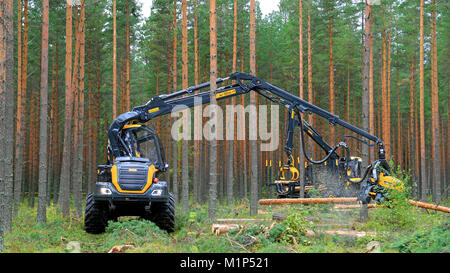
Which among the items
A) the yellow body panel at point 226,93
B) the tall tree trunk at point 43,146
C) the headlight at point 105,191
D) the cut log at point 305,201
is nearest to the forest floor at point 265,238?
the headlight at point 105,191

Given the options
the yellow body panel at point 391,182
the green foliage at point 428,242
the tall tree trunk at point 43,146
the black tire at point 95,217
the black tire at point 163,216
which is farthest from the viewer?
the tall tree trunk at point 43,146

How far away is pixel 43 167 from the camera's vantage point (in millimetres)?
14273

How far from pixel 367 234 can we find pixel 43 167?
10.3 m

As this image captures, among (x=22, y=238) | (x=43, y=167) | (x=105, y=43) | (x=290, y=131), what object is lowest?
(x=22, y=238)

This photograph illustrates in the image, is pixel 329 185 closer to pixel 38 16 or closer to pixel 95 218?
pixel 95 218

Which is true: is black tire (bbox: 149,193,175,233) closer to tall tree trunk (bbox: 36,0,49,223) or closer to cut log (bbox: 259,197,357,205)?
tall tree trunk (bbox: 36,0,49,223)

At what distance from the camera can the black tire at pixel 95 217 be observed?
12148 millimetres

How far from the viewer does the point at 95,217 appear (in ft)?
40.1

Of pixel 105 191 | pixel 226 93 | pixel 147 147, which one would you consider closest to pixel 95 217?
pixel 105 191

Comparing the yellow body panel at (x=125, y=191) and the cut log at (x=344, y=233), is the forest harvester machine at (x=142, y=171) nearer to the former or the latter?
the yellow body panel at (x=125, y=191)

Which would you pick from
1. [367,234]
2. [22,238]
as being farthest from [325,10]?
[22,238]

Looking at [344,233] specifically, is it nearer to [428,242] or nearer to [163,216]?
[428,242]

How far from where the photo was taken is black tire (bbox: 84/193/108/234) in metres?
12.1

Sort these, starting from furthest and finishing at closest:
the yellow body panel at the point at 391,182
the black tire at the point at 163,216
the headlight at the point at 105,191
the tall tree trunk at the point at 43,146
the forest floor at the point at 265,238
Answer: the tall tree trunk at the point at 43,146, the black tire at the point at 163,216, the yellow body panel at the point at 391,182, the headlight at the point at 105,191, the forest floor at the point at 265,238
